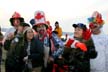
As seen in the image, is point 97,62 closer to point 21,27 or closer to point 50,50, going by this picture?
point 50,50

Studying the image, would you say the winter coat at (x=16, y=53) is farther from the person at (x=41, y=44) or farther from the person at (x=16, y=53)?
the person at (x=41, y=44)

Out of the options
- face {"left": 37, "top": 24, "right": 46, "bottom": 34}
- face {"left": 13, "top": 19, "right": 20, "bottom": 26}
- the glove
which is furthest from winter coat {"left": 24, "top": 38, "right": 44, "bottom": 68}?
face {"left": 13, "top": 19, "right": 20, "bottom": 26}

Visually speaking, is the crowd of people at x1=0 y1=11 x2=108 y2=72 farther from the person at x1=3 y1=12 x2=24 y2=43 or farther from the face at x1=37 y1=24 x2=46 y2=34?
the person at x1=3 y1=12 x2=24 y2=43

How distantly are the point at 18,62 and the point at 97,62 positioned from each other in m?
1.62

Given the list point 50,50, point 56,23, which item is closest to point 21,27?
point 50,50

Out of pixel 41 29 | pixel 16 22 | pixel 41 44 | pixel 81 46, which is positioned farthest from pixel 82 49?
pixel 16 22

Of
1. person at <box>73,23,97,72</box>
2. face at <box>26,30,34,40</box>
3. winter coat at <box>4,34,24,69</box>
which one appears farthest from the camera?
winter coat at <box>4,34,24,69</box>

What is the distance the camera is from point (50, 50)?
8.21 m

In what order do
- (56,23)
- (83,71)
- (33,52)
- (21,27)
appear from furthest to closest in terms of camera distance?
(56,23) → (21,27) → (33,52) → (83,71)

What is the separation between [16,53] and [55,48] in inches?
32.4

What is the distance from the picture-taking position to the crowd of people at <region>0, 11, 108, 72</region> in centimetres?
760

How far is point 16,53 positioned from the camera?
27.9 ft

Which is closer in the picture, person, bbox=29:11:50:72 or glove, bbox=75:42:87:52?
glove, bbox=75:42:87:52

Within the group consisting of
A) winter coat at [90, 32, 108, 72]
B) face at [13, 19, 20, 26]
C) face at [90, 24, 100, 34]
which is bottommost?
winter coat at [90, 32, 108, 72]
